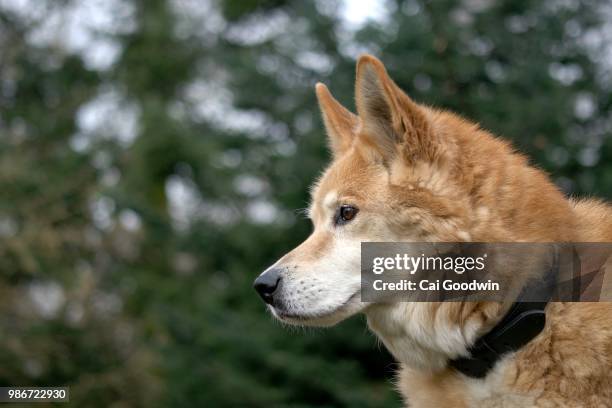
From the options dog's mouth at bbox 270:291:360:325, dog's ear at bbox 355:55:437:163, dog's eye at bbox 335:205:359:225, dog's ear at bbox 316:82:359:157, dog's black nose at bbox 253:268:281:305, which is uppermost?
dog's ear at bbox 316:82:359:157

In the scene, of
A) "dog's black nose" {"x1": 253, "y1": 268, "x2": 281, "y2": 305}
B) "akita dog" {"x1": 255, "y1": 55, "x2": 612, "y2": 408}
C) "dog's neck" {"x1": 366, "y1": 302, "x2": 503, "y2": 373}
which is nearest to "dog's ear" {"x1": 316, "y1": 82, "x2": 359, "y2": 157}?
"akita dog" {"x1": 255, "y1": 55, "x2": 612, "y2": 408}

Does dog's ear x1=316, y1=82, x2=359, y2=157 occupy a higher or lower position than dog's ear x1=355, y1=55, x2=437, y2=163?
higher

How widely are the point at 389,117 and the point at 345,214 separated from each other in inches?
17.8

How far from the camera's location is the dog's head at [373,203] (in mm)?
2926

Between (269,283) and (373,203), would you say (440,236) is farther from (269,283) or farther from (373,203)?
(269,283)

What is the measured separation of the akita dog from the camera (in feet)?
8.95

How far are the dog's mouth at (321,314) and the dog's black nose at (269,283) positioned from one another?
0.24 ft

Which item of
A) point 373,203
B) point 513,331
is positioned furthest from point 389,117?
point 513,331

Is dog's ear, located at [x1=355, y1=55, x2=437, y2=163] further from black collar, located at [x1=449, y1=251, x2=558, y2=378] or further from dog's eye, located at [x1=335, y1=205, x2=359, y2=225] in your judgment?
black collar, located at [x1=449, y1=251, x2=558, y2=378]

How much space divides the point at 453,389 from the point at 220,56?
23.9 ft

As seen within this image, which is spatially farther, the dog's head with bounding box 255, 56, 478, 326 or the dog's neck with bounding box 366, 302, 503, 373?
the dog's head with bounding box 255, 56, 478, 326

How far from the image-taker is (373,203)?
121 inches

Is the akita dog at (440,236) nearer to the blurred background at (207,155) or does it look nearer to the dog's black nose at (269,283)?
the dog's black nose at (269,283)

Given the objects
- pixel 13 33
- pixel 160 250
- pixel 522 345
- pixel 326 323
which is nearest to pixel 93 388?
pixel 160 250
